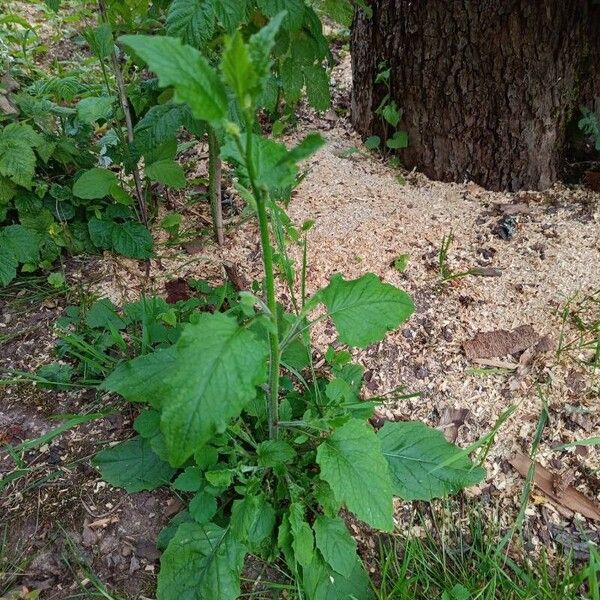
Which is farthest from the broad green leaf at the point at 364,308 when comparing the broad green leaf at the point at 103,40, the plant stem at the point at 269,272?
the broad green leaf at the point at 103,40

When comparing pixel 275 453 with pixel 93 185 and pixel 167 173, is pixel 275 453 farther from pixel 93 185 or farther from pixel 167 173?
pixel 93 185

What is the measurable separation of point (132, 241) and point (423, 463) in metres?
1.22

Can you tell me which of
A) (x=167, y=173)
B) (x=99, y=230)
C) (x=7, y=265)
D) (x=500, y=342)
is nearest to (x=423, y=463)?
(x=500, y=342)

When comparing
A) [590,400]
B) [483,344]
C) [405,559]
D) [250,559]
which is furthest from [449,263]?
[250,559]

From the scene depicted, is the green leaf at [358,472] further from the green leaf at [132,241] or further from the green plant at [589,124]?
the green plant at [589,124]

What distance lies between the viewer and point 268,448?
1397 millimetres

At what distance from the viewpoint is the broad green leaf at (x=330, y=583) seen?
1.38 metres

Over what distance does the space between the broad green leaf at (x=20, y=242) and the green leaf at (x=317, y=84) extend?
1.06 m

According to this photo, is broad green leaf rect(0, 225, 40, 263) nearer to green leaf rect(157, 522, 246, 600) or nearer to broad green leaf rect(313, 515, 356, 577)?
green leaf rect(157, 522, 246, 600)

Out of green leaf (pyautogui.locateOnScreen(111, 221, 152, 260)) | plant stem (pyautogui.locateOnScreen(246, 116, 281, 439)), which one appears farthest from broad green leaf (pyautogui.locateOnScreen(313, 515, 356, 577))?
green leaf (pyautogui.locateOnScreen(111, 221, 152, 260))

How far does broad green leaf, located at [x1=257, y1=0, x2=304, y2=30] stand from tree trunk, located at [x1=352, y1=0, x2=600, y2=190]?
69 cm

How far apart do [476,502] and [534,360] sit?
0.48 m

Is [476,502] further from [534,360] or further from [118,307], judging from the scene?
[118,307]

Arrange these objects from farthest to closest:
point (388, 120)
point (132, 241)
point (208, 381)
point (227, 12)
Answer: point (388, 120)
point (132, 241)
point (227, 12)
point (208, 381)
